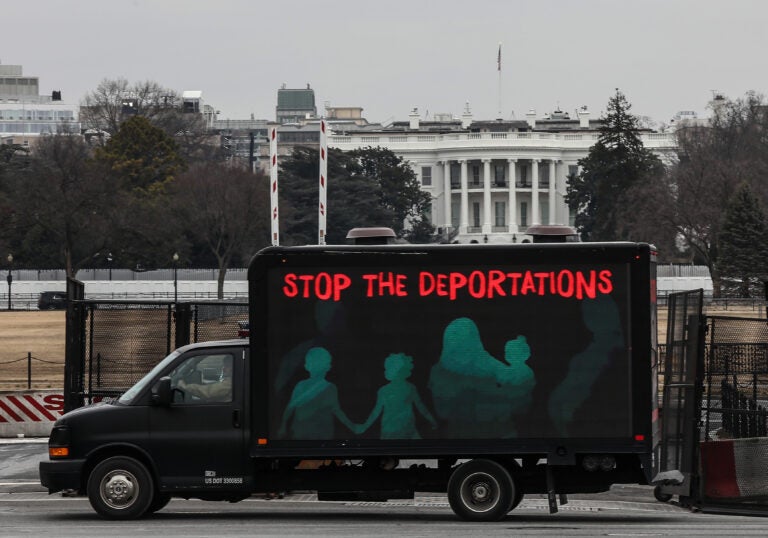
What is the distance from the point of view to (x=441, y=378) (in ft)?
57.0

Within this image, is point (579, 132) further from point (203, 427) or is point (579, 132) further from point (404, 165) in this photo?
point (203, 427)

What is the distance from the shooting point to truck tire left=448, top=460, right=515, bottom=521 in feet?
57.2

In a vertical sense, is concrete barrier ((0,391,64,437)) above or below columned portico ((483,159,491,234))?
below

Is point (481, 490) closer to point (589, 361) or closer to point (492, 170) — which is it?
point (589, 361)

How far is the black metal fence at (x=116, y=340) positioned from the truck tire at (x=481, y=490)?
5053 millimetres

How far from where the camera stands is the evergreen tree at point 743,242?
8581cm

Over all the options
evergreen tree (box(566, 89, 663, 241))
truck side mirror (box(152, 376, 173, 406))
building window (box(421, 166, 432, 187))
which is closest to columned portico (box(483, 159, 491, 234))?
building window (box(421, 166, 432, 187))

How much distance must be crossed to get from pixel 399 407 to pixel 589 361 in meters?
1.99

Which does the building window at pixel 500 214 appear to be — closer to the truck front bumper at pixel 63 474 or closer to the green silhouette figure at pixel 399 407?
the truck front bumper at pixel 63 474

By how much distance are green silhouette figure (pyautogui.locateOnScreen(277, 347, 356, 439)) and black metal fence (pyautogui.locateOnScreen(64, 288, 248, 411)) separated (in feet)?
13.6

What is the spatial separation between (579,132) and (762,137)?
5632cm

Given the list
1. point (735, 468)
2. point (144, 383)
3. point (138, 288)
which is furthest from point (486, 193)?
point (144, 383)

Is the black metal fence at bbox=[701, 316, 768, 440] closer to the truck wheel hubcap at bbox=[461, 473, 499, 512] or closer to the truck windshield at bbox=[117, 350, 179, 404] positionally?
the truck wheel hubcap at bbox=[461, 473, 499, 512]

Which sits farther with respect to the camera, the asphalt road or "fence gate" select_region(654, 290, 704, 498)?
"fence gate" select_region(654, 290, 704, 498)
